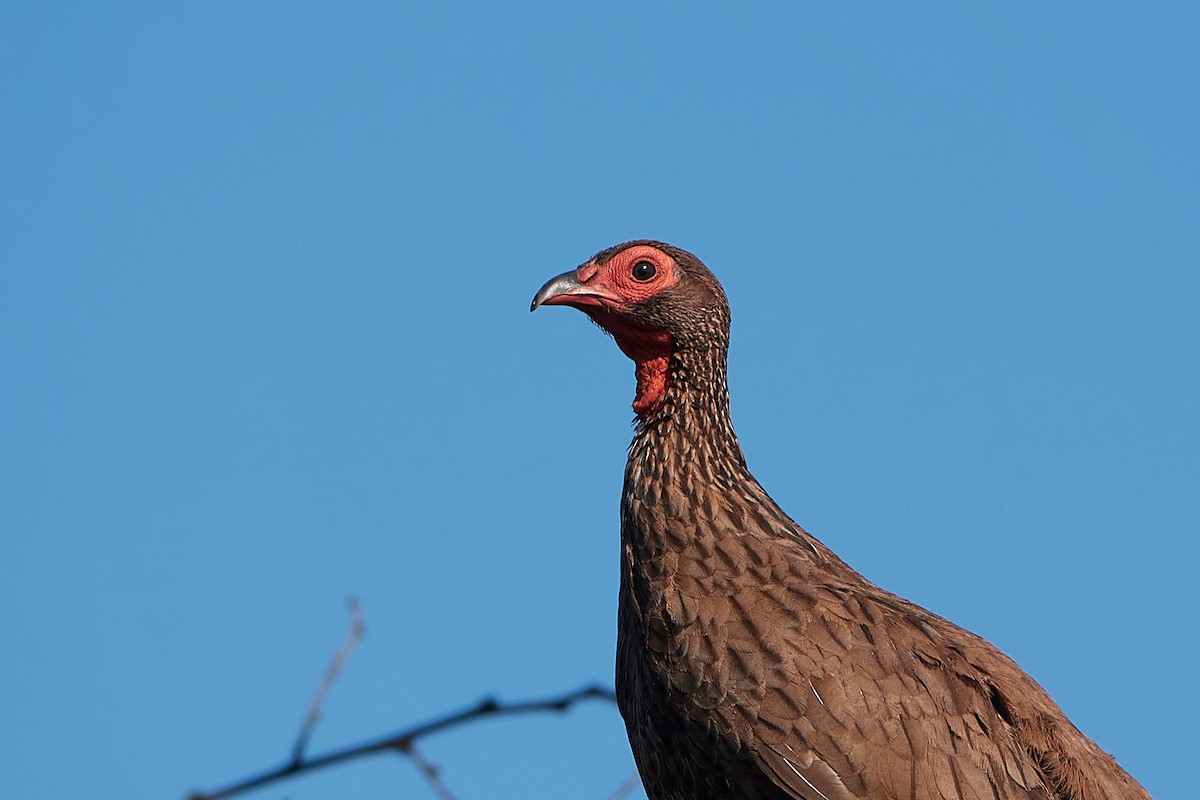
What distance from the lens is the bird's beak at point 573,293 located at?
6.95 metres

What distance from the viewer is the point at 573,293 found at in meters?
6.96

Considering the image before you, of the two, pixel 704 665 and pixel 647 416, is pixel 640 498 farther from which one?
pixel 704 665

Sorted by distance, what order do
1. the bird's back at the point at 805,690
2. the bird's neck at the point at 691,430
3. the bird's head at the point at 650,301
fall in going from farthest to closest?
the bird's head at the point at 650,301, the bird's neck at the point at 691,430, the bird's back at the point at 805,690

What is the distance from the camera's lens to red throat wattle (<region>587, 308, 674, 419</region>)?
704 cm

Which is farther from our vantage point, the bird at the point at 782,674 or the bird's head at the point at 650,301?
the bird's head at the point at 650,301

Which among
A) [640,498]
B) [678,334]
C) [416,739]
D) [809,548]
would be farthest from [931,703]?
[416,739]

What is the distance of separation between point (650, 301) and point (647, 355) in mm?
308

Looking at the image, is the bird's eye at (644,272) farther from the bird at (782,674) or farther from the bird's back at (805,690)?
the bird's back at (805,690)

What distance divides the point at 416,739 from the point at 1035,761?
13.9 feet

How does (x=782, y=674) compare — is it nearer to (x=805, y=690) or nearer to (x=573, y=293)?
(x=805, y=690)

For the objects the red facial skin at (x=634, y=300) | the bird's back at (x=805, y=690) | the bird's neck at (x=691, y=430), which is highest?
the red facial skin at (x=634, y=300)

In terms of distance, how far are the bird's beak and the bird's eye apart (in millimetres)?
161

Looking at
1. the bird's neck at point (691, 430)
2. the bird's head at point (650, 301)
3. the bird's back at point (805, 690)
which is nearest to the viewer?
the bird's back at point (805, 690)

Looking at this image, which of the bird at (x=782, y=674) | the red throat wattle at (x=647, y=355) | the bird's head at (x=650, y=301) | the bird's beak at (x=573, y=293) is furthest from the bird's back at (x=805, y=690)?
the bird's beak at (x=573, y=293)
